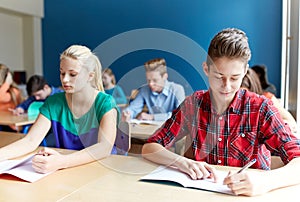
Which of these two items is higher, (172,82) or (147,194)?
(172,82)

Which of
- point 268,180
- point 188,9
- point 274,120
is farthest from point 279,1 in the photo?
point 268,180

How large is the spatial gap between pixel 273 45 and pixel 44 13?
3778mm

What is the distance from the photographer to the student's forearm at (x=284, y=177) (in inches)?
35.2

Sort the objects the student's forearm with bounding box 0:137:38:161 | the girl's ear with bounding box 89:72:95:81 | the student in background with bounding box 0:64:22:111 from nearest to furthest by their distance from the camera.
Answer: the student's forearm with bounding box 0:137:38:161, the girl's ear with bounding box 89:72:95:81, the student in background with bounding box 0:64:22:111

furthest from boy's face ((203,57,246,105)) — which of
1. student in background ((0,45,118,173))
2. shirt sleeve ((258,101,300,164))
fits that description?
student in background ((0,45,118,173))

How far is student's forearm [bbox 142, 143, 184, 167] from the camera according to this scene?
1.09 metres

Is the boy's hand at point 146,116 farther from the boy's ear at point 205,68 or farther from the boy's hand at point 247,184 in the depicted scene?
the boy's hand at point 247,184

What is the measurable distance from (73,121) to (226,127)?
2.17 feet

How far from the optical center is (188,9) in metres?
4.91

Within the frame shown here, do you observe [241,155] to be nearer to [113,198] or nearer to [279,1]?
[113,198]

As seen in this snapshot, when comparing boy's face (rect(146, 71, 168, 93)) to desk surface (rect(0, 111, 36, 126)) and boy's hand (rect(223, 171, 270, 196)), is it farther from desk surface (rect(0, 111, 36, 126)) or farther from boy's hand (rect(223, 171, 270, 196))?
boy's hand (rect(223, 171, 270, 196))

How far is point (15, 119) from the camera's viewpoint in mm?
2658

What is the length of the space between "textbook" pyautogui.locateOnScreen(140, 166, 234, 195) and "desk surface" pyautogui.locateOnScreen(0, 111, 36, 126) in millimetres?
1749

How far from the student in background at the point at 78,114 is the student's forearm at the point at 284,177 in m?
0.60
